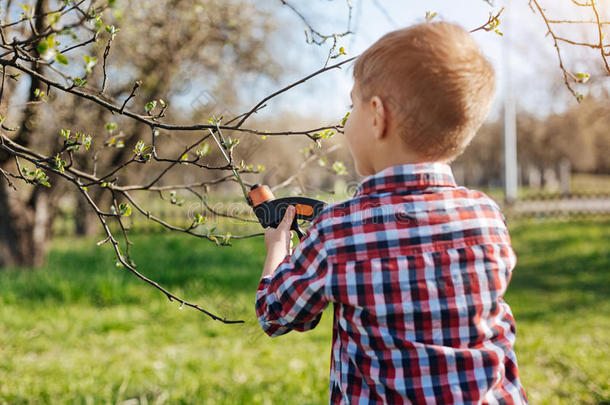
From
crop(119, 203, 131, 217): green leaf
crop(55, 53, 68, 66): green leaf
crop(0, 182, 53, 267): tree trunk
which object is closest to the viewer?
crop(55, 53, 68, 66): green leaf

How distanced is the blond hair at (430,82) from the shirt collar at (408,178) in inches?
1.5

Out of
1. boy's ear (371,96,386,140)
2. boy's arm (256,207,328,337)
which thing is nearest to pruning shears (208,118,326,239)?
boy's arm (256,207,328,337)

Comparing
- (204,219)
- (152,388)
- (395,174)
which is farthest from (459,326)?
(152,388)

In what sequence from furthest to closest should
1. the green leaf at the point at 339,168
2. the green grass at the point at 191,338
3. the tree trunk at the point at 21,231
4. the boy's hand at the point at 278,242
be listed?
the tree trunk at the point at 21,231 → the green grass at the point at 191,338 → the green leaf at the point at 339,168 → the boy's hand at the point at 278,242

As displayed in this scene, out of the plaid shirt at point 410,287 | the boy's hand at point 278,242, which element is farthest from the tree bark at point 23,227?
the plaid shirt at point 410,287

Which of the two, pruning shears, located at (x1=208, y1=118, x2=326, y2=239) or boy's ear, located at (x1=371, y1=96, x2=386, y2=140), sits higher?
boy's ear, located at (x1=371, y1=96, x2=386, y2=140)

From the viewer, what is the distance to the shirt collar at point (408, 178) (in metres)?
1.27

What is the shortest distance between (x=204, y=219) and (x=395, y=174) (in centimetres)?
89

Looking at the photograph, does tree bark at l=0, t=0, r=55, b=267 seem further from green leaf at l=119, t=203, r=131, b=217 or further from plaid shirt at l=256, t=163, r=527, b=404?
plaid shirt at l=256, t=163, r=527, b=404

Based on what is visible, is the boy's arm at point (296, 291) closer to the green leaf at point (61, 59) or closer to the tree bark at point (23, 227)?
the green leaf at point (61, 59)

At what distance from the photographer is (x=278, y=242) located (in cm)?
145

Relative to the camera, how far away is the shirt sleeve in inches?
49.6

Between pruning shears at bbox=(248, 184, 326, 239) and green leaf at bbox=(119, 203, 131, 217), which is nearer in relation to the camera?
pruning shears at bbox=(248, 184, 326, 239)

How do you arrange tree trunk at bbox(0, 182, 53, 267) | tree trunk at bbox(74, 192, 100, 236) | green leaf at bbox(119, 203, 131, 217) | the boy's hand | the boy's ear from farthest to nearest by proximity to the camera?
tree trunk at bbox(74, 192, 100, 236) < tree trunk at bbox(0, 182, 53, 267) < green leaf at bbox(119, 203, 131, 217) < the boy's hand < the boy's ear
